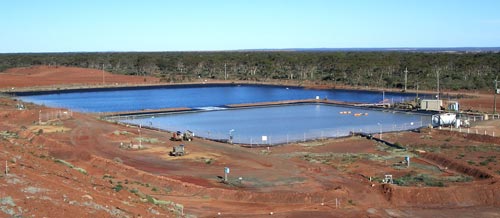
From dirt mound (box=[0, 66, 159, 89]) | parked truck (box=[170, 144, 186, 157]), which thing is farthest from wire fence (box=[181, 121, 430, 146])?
dirt mound (box=[0, 66, 159, 89])

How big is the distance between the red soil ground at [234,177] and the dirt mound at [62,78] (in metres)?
60.4

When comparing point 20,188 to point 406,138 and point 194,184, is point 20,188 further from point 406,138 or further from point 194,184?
point 406,138

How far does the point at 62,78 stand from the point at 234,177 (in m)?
90.5

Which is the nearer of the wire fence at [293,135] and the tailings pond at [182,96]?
the wire fence at [293,135]

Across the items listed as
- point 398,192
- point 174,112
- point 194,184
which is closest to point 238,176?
point 194,184

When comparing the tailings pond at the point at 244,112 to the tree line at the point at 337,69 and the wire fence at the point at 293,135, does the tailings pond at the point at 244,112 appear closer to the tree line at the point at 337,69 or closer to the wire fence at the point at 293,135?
the wire fence at the point at 293,135

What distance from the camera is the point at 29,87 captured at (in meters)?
97.4

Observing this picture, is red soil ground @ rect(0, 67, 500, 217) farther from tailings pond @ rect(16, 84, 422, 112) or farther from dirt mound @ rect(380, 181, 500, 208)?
tailings pond @ rect(16, 84, 422, 112)

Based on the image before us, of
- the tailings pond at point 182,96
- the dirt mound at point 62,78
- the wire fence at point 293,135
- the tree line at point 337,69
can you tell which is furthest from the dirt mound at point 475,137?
the dirt mound at point 62,78

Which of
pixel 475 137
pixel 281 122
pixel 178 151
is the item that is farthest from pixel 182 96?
pixel 178 151

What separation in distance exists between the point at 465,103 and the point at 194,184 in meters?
49.0

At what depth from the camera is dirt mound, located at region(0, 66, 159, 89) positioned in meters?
104

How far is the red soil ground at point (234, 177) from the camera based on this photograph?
61.5 ft

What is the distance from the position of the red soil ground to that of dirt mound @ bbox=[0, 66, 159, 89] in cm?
6038
